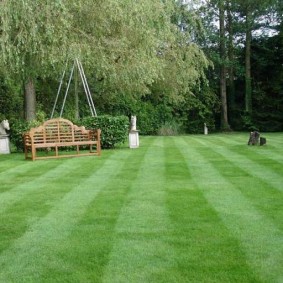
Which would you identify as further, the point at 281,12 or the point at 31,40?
the point at 281,12

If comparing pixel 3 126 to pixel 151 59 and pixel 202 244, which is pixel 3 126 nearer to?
pixel 151 59

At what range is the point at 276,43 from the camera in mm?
29578

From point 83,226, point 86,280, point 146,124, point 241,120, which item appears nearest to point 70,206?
point 83,226

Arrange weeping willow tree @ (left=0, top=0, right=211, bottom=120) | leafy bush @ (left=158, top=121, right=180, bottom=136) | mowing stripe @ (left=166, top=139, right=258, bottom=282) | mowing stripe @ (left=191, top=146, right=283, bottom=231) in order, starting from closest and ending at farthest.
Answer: mowing stripe @ (left=166, top=139, right=258, bottom=282) < mowing stripe @ (left=191, top=146, right=283, bottom=231) < weeping willow tree @ (left=0, top=0, right=211, bottom=120) < leafy bush @ (left=158, top=121, right=180, bottom=136)

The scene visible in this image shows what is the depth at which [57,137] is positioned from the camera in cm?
1323

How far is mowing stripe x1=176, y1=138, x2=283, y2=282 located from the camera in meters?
3.75

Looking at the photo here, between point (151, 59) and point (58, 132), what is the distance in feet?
19.0

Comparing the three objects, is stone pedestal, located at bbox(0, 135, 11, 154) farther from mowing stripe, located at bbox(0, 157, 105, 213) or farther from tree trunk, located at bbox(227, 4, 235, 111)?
tree trunk, located at bbox(227, 4, 235, 111)

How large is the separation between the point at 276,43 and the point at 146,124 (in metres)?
10.5

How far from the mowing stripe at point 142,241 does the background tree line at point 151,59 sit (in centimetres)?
714

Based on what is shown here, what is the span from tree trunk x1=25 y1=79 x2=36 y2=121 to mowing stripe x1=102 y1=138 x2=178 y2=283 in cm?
1041

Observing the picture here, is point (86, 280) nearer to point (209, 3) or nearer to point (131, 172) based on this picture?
point (131, 172)

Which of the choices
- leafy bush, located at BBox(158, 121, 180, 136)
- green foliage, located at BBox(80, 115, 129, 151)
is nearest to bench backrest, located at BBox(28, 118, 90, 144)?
green foliage, located at BBox(80, 115, 129, 151)

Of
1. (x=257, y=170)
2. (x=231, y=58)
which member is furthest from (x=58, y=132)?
(x=231, y=58)
